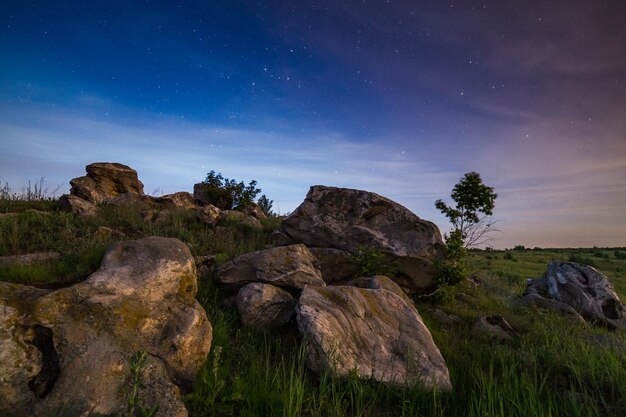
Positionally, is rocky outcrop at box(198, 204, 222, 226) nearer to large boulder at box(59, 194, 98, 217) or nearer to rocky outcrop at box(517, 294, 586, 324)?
large boulder at box(59, 194, 98, 217)

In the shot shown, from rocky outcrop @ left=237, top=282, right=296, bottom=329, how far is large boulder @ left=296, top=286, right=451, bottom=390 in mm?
763

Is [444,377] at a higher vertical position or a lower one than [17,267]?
lower

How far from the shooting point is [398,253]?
33.3ft

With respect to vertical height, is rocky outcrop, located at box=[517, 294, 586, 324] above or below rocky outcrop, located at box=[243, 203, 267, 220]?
below

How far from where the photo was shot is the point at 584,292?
1274 cm

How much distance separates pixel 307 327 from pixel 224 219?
876 centimetres

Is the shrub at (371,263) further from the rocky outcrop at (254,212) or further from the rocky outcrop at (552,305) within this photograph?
the rocky outcrop at (254,212)

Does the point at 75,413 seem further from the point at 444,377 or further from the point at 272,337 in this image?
the point at 444,377

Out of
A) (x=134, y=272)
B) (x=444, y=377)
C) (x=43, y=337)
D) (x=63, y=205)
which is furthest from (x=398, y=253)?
(x=63, y=205)

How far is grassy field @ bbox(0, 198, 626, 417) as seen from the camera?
11.8ft

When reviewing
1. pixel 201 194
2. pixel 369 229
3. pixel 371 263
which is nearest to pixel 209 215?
pixel 369 229

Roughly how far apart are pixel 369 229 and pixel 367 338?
223 inches

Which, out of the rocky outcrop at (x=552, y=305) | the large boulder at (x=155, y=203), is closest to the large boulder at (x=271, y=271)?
the large boulder at (x=155, y=203)

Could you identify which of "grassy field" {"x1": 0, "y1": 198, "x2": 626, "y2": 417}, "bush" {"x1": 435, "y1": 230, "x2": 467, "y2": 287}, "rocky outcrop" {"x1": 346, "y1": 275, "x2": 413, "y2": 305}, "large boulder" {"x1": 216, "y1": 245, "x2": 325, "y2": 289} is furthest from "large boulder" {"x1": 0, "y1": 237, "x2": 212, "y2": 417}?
"bush" {"x1": 435, "y1": 230, "x2": 467, "y2": 287}
